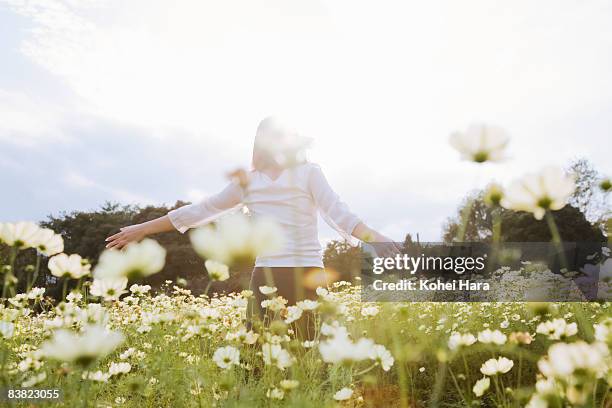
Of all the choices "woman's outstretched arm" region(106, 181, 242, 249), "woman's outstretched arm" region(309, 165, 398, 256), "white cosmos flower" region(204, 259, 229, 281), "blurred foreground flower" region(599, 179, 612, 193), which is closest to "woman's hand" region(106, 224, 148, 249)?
"woman's outstretched arm" region(106, 181, 242, 249)

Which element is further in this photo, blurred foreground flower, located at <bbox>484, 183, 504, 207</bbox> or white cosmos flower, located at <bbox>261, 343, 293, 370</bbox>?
white cosmos flower, located at <bbox>261, 343, 293, 370</bbox>

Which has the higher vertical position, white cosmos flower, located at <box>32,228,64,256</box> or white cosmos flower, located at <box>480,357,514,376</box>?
white cosmos flower, located at <box>32,228,64,256</box>

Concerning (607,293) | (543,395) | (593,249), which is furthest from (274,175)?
(593,249)

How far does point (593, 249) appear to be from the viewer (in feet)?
56.2

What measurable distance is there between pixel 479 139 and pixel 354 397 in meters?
2.05

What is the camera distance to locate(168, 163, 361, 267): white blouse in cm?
269

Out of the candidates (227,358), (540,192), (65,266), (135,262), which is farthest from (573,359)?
(65,266)

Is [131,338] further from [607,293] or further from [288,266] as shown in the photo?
[607,293]

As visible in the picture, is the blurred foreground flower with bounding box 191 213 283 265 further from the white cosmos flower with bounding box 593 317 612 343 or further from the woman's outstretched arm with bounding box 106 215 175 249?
the woman's outstretched arm with bounding box 106 215 175 249

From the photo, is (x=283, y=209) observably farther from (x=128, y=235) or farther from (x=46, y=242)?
(x=46, y=242)

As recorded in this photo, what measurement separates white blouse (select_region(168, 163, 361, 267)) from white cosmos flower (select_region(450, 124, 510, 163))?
4.60ft

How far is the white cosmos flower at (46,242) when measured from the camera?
1413 millimetres

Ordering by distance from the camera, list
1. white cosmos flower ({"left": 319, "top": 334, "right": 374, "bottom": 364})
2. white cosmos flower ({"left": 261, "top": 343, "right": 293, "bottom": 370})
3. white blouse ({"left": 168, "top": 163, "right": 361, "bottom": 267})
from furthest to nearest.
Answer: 1. white blouse ({"left": 168, "top": 163, "right": 361, "bottom": 267})
2. white cosmos flower ({"left": 261, "top": 343, "right": 293, "bottom": 370})
3. white cosmos flower ({"left": 319, "top": 334, "right": 374, "bottom": 364})

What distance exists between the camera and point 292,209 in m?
2.76
